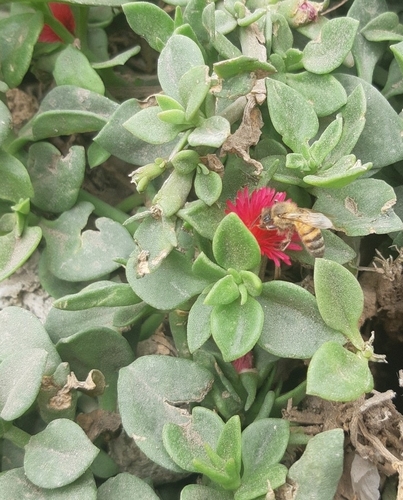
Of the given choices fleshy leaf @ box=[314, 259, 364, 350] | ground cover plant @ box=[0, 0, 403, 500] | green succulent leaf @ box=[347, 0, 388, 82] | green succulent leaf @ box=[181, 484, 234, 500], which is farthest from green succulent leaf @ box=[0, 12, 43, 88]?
green succulent leaf @ box=[181, 484, 234, 500]

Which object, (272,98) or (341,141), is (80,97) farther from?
(341,141)

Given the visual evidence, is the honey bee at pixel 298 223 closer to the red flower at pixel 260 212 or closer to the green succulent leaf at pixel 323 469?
the red flower at pixel 260 212

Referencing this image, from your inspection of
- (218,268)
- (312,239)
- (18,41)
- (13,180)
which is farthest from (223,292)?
(18,41)

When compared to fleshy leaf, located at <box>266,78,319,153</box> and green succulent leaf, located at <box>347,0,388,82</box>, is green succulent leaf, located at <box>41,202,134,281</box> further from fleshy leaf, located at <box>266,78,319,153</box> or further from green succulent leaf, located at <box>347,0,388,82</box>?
green succulent leaf, located at <box>347,0,388,82</box>

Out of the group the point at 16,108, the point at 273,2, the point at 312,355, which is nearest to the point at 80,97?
the point at 16,108

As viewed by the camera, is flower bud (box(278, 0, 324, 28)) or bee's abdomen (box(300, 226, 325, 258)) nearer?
bee's abdomen (box(300, 226, 325, 258))

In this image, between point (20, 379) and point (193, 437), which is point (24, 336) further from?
point (193, 437)
